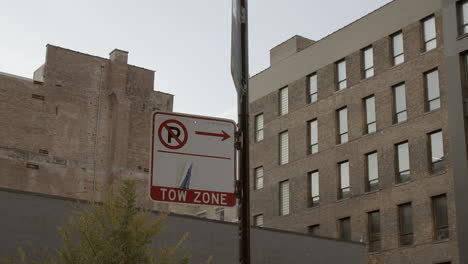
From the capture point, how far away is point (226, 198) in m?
7.05

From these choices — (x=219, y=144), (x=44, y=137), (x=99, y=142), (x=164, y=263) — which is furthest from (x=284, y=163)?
(x=219, y=144)

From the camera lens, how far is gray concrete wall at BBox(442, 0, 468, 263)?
36.8m

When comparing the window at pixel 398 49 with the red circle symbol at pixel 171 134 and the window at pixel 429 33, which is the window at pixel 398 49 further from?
the red circle symbol at pixel 171 134

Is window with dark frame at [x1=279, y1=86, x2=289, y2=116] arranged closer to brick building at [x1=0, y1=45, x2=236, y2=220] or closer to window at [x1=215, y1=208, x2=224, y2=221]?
brick building at [x1=0, y1=45, x2=236, y2=220]

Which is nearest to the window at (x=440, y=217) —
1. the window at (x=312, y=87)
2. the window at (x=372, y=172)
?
the window at (x=372, y=172)

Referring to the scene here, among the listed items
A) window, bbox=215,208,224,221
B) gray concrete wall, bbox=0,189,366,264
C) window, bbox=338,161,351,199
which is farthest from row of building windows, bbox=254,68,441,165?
window, bbox=215,208,224,221

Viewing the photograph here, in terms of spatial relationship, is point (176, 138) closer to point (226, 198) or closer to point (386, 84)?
point (226, 198)

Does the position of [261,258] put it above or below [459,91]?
below

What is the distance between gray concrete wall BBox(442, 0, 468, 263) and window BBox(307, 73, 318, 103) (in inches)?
412

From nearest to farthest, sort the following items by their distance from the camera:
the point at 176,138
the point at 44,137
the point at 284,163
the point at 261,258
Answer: the point at 176,138, the point at 261,258, the point at 44,137, the point at 284,163

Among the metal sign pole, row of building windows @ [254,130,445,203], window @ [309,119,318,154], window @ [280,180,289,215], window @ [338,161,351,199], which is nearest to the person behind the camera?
the metal sign pole

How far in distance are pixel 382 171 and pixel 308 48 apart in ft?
35.7

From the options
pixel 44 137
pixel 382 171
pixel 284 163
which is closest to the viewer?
pixel 382 171

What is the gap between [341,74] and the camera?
46.4m
